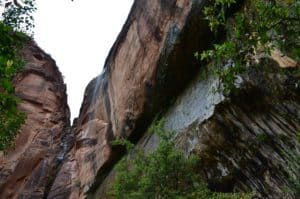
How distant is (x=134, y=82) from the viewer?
49.3ft

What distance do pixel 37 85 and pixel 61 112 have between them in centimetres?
196

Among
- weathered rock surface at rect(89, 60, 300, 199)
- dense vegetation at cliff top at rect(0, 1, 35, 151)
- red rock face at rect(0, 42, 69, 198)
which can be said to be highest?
red rock face at rect(0, 42, 69, 198)

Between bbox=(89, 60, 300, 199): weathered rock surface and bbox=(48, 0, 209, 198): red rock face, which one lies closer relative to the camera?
bbox=(89, 60, 300, 199): weathered rock surface

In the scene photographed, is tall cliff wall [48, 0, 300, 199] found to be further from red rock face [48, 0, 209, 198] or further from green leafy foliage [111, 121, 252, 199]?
green leafy foliage [111, 121, 252, 199]

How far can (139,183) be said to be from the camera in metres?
10.4

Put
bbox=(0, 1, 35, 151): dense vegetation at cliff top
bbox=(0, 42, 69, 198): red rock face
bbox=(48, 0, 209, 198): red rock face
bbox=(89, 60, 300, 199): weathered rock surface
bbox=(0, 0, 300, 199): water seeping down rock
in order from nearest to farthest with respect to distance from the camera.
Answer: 1. bbox=(0, 1, 35, 151): dense vegetation at cliff top
2. bbox=(89, 60, 300, 199): weathered rock surface
3. bbox=(0, 0, 300, 199): water seeping down rock
4. bbox=(48, 0, 209, 198): red rock face
5. bbox=(0, 42, 69, 198): red rock face

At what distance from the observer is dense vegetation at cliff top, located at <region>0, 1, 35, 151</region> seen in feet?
15.0

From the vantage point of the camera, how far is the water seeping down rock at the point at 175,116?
31.2 feet

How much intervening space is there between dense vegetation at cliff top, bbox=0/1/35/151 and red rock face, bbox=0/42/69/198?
7963 millimetres

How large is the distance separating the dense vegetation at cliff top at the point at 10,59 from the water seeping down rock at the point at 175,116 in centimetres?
294

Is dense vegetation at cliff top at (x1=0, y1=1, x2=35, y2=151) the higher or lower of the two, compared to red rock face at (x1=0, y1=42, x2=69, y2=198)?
lower

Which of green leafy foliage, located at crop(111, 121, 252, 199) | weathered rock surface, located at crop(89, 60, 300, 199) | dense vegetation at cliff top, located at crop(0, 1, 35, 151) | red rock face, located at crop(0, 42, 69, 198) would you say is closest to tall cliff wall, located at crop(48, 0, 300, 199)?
weathered rock surface, located at crop(89, 60, 300, 199)

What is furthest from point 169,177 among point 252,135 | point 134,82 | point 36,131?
point 36,131

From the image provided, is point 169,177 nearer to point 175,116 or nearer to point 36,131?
point 175,116
